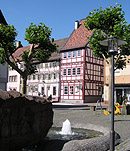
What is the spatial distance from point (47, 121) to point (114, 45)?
8.30 ft

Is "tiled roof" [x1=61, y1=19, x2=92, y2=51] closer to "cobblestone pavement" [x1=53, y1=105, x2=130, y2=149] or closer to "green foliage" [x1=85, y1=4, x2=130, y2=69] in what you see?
"green foliage" [x1=85, y1=4, x2=130, y2=69]

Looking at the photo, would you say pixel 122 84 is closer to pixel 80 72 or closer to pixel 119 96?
pixel 119 96

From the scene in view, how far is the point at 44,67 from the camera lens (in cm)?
4503

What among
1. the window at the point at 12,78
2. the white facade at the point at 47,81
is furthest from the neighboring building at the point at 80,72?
the window at the point at 12,78

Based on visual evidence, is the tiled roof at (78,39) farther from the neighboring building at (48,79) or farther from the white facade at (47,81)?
the white facade at (47,81)

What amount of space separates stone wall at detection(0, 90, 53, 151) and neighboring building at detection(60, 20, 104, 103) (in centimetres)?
3173

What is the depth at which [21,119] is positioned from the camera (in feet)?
16.2

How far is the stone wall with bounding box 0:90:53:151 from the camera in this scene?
4594 millimetres

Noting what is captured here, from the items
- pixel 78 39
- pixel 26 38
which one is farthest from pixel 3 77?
pixel 78 39

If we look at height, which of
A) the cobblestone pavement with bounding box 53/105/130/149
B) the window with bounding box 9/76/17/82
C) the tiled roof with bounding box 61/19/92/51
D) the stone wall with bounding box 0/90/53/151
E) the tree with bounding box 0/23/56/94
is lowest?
the cobblestone pavement with bounding box 53/105/130/149

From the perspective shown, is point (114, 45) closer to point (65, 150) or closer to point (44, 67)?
point (65, 150)

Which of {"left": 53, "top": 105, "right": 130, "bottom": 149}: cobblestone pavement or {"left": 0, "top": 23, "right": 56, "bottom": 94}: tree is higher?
{"left": 0, "top": 23, "right": 56, "bottom": 94}: tree

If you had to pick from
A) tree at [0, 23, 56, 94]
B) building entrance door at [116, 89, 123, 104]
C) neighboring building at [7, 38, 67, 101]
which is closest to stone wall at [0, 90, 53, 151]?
tree at [0, 23, 56, 94]

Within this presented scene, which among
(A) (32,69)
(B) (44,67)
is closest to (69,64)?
(B) (44,67)
